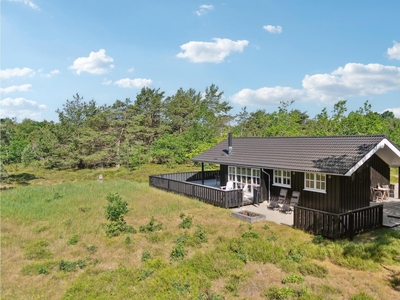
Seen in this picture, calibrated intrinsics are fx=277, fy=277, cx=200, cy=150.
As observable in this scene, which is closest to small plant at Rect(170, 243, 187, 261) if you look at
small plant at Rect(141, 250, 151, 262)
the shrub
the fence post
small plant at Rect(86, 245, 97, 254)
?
small plant at Rect(141, 250, 151, 262)

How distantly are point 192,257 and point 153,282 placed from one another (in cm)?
174

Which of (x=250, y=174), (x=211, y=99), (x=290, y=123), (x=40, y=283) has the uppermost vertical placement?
(x=211, y=99)

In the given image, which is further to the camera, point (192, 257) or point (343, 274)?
point (192, 257)

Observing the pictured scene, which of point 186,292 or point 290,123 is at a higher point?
point 290,123

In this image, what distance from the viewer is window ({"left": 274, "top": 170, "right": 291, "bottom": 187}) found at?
14.4 m

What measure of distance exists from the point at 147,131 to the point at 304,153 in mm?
31907

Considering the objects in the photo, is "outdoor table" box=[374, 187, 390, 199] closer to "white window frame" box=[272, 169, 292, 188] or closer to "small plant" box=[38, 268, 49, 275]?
"white window frame" box=[272, 169, 292, 188]

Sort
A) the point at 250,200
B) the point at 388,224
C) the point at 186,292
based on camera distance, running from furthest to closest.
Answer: the point at 250,200 → the point at 388,224 → the point at 186,292

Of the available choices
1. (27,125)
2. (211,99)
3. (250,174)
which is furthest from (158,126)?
(27,125)

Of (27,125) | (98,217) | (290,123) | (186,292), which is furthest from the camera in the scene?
(27,125)

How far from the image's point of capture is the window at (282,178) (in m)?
14.4

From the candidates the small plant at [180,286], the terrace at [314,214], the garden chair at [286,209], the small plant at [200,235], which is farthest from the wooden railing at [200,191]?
the small plant at [180,286]

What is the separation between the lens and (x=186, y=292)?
6.67 metres

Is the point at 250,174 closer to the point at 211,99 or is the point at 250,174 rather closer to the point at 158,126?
the point at 158,126
